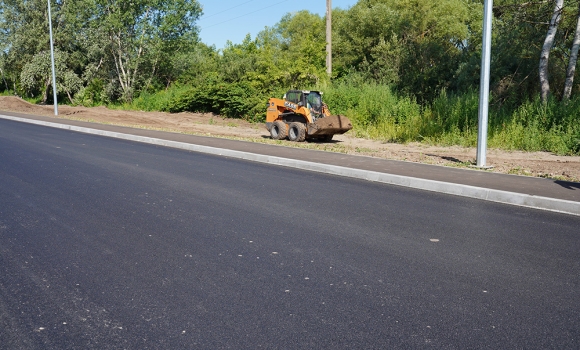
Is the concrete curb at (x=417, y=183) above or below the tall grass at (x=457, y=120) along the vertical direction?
below

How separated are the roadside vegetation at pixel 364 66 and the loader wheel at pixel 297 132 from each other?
4.07 meters

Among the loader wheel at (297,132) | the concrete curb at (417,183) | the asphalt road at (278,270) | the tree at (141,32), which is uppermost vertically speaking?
the tree at (141,32)

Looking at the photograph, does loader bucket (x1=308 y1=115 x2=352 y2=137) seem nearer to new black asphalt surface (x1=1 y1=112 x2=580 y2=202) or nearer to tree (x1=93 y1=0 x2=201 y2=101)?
new black asphalt surface (x1=1 y1=112 x2=580 y2=202)

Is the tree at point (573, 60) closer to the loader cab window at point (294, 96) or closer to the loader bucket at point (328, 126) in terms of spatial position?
the loader bucket at point (328, 126)

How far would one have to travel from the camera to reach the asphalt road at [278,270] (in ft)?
12.3

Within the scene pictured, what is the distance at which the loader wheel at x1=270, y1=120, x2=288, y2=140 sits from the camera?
20.8 m

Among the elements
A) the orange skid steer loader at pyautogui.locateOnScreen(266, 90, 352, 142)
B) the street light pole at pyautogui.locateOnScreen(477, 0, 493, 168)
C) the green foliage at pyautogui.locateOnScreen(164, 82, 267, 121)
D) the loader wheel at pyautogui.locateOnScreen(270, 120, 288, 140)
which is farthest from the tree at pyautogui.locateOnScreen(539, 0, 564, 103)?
the green foliage at pyautogui.locateOnScreen(164, 82, 267, 121)

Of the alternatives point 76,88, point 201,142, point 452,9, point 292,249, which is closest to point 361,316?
point 292,249

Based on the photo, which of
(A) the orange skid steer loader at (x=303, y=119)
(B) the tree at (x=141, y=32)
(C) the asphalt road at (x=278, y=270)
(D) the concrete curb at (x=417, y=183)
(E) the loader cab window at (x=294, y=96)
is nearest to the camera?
(C) the asphalt road at (x=278, y=270)

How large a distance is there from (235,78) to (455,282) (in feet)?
111

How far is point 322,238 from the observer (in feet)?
20.5

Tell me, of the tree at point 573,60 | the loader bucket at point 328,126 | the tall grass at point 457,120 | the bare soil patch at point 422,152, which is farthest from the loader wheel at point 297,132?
the tree at point 573,60

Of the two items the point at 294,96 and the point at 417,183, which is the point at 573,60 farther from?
the point at 417,183

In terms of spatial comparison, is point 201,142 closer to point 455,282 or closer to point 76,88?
point 455,282
